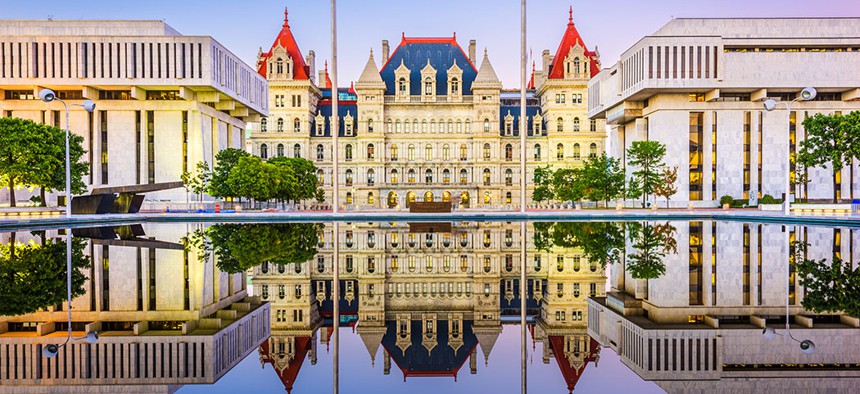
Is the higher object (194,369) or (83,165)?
(83,165)

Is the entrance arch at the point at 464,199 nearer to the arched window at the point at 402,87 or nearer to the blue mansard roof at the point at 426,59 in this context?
the blue mansard roof at the point at 426,59

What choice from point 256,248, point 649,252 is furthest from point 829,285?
point 256,248

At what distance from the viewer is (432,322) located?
8.78 metres

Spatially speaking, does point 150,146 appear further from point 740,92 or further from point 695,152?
point 740,92

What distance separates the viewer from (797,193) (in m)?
54.4

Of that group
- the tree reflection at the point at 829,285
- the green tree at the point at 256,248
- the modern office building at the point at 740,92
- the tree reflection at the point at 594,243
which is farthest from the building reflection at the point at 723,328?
the modern office building at the point at 740,92

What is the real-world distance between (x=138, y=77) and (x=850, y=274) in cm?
5392

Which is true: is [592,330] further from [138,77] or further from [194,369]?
[138,77]

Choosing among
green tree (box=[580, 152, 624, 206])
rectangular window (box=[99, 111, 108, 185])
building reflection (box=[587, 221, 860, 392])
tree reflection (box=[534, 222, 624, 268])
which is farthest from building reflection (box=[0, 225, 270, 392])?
rectangular window (box=[99, 111, 108, 185])

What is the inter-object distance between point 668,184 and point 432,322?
50.4m

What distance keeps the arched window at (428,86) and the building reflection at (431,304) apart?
5101 centimetres

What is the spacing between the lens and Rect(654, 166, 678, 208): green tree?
170 feet

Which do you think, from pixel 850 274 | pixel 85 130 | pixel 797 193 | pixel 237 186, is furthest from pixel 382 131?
pixel 850 274

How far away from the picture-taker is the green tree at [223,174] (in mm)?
49031
